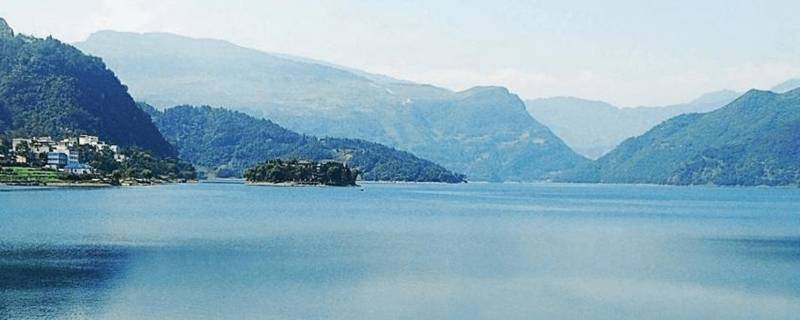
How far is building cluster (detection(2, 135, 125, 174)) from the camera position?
6762 inches

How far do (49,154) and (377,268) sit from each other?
135m

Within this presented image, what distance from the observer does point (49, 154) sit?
17925 centimetres

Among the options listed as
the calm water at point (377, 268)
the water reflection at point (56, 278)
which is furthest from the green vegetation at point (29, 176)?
the water reflection at point (56, 278)

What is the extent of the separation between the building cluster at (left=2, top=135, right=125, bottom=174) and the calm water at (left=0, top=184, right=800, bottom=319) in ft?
233

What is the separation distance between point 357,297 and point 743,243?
45.6 metres

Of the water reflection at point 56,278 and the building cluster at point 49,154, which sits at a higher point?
the building cluster at point 49,154

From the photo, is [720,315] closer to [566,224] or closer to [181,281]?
[181,281]

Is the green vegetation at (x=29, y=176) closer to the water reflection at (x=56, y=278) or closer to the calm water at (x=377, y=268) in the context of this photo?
the calm water at (x=377, y=268)

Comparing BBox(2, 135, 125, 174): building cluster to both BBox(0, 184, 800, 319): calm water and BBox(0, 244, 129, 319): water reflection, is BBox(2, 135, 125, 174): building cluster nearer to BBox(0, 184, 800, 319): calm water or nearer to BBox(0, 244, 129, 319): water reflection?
BBox(0, 184, 800, 319): calm water

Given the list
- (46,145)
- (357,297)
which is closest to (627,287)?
(357,297)

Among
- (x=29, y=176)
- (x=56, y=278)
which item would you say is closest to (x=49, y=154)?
(x=29, y=176)

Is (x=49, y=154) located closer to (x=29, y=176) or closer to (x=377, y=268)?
(x=29, y=176)

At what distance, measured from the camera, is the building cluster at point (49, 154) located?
172 meters

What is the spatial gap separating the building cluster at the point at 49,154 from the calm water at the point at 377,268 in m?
71.0
